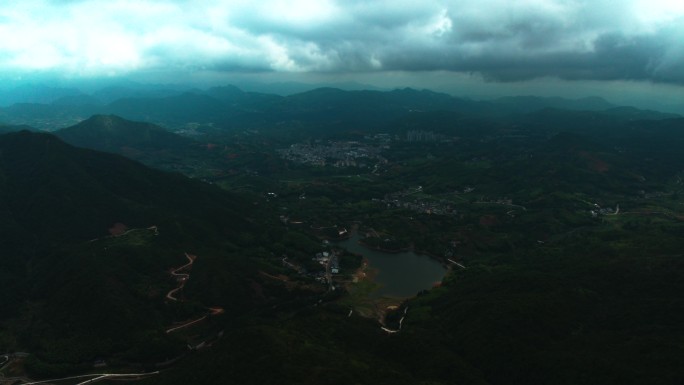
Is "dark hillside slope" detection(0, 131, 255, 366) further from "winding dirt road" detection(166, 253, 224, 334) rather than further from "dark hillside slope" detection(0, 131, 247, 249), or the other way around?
"winding dirt road" detection(166, 253, 224, 334)

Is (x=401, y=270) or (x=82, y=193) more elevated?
(x=82, y=193)

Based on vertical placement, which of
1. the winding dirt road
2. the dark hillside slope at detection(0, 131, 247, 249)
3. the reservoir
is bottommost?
the reservoir

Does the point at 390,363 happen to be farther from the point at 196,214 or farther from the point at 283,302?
the point at 196,214

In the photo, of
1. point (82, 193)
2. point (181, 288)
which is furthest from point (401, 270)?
point (82, 193)

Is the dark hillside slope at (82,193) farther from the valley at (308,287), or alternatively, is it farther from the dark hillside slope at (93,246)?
the valley at (308,287)

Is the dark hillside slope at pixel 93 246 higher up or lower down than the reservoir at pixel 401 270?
higher up

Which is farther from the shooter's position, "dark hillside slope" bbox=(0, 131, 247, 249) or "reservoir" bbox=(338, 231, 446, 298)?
"dark hillside slope" bbox=(0, 131, 247, 249)

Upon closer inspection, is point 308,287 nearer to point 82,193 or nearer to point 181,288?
point 181,288

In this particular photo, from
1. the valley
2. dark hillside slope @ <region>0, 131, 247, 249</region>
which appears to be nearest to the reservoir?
the valley

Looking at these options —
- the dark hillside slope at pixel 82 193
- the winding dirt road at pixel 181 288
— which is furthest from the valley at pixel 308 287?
the dark hillside slope at pixel 82 193

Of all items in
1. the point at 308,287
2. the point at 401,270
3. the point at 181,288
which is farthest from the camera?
the point at 401,270
